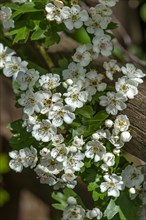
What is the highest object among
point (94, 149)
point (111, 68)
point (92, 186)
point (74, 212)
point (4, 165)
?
point (111, 68)

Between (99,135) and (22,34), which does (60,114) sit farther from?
(22,34)

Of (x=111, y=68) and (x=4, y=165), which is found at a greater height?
(x=111, y=68)

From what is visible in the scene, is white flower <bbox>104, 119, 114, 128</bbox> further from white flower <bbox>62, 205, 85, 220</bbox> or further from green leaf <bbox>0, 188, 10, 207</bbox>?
green leaf <bbox>0, 188, 10, 207</bbox>

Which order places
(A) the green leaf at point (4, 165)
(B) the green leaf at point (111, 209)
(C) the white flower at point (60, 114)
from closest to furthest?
(C) the white flower at point (60, 114), (B) the green leaf at point (111, 209), (A) the green leaf at point (4, 165)

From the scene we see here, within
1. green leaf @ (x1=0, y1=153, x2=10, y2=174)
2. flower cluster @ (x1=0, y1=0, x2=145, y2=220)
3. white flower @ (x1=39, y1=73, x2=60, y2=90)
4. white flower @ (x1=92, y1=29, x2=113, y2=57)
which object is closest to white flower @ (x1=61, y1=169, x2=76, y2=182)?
flower cluster @ (x1=0, y1=0, x2=145, y2=220)

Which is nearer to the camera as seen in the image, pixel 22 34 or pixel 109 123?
pixel 109 123

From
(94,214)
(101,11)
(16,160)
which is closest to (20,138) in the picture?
(16,160)

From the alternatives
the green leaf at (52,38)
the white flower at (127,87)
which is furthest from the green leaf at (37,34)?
the white flower at (127,87)

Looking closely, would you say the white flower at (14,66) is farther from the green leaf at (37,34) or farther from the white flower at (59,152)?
the white flower at (59,152)
